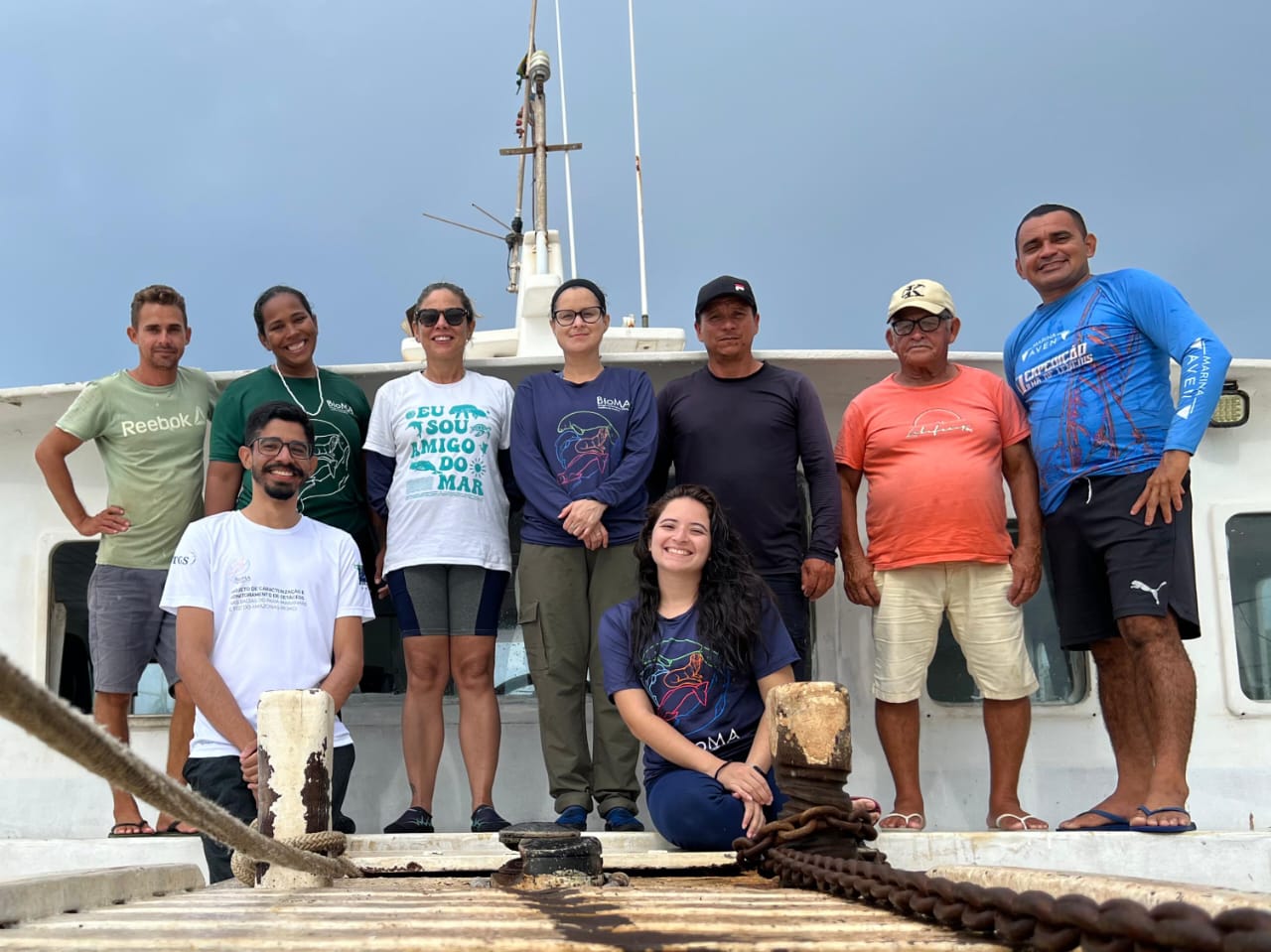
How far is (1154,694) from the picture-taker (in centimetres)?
445

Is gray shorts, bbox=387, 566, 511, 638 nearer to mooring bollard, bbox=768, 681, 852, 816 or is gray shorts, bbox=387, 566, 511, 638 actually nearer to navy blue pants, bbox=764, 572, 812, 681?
navy blue pants, bbox=764, 572, 812, 681

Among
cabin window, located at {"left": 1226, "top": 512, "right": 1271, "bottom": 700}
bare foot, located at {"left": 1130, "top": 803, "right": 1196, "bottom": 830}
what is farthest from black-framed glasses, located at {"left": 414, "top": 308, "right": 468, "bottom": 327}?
Answer: cabin window, located at {"left": 1226, "top": 512, "right": 1271, "bottom": 700}

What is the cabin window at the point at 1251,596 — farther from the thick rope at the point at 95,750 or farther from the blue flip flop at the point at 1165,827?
the thick rope at the point at 95,750

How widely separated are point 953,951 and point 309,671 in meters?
2.97

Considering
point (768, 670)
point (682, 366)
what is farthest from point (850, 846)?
point (682, 366)

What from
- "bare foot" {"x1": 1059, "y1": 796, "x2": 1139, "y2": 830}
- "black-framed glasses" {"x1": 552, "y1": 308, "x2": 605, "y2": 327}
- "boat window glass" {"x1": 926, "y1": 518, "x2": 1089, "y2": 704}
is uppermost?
"black-framed glasses" {"x1": 552, "y1": 308, "x2": 605, "y2": 327}

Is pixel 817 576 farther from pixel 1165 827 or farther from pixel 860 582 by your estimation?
pixel 1165 827

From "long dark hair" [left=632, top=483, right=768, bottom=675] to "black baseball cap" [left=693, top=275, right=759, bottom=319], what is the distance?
3.35 ft

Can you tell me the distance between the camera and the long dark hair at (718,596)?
166 inches

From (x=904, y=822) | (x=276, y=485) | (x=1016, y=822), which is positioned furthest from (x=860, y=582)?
(x=276, y=485)

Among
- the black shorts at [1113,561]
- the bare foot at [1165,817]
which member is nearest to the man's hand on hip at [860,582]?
the black shorts at [1113,561]

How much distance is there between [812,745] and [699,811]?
22.3 inches

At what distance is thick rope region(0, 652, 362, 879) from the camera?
1354mm

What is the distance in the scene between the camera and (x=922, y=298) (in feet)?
16.9
